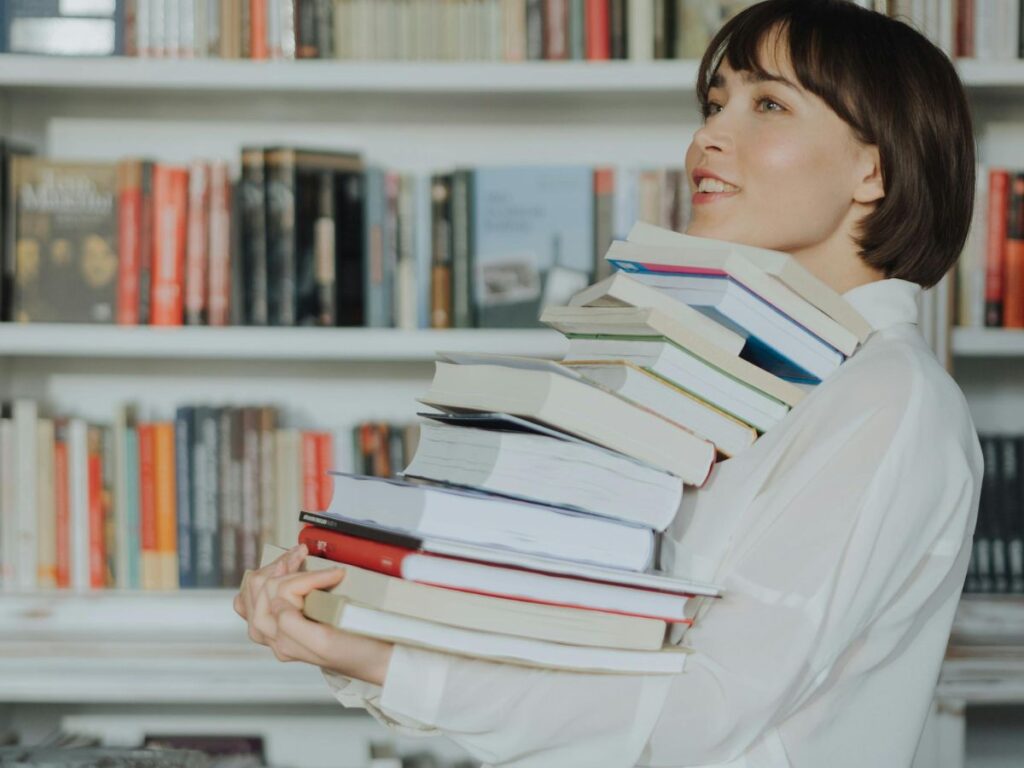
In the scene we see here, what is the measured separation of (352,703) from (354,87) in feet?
3.80

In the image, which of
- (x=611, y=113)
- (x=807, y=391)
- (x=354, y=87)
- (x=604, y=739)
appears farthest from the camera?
(x=611, y=113)

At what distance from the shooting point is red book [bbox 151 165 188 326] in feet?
5.98

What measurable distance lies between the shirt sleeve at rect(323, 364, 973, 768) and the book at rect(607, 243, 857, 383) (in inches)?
3.4

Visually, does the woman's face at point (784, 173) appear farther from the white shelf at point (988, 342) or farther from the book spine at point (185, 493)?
the book spine at point (185, 493)

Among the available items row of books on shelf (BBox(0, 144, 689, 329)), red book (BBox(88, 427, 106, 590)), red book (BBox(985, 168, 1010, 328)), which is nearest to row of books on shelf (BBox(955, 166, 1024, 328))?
red book (BBox(985, 168, 1010, 328))

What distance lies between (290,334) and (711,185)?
908 millimetres

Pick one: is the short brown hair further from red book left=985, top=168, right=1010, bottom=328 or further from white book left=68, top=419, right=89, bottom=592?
white book left=68, top=419, right=89, bottom=592

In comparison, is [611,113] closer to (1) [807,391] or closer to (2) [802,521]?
(1) [807,391]

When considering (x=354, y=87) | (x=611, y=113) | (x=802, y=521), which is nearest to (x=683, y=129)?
(x=611, y=113)

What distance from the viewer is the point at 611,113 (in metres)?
2.02

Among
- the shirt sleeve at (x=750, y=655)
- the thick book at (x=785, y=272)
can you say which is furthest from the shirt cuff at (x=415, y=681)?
the thick book at (x=785, y=272)

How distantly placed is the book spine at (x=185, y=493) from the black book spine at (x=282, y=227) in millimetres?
219

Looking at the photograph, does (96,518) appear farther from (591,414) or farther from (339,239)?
(591,414)

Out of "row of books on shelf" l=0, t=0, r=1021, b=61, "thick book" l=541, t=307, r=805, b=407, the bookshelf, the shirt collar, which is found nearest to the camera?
"thick book" l=541, t=307, r=805, b=407
